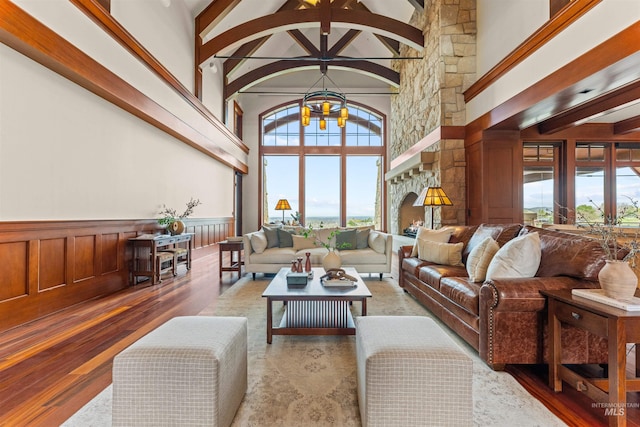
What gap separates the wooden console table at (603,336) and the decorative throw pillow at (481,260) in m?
0.75

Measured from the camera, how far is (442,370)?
1.37m

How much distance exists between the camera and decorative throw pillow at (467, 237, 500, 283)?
271cm

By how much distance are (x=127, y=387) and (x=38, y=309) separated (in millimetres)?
2529

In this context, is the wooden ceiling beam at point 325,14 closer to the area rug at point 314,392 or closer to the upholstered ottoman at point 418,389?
the area rug at point 314,392

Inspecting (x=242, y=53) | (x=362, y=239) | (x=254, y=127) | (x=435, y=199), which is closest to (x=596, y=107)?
(x=435, y=199)

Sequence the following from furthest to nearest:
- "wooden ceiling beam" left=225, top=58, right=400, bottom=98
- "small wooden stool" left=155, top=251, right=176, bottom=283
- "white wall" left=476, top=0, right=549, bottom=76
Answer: "wooden ceiling beam" left=225, top=58, right=400, bottom=98
"small wooden stool" left=155, top=251, right=176, bottom=283
"white wall" left=476, top=0, right=549, bottom=76

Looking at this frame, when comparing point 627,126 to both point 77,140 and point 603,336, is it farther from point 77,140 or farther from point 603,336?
point 77,140

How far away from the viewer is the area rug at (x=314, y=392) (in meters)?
1.60

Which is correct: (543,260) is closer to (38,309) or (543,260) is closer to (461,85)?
(461,85)

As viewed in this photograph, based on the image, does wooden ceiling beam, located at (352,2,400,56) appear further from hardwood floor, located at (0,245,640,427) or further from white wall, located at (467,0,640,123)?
hardwood floor, located at (0,245,640,427)

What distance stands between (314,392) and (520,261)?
1.77 metres

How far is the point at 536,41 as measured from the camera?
3738mm

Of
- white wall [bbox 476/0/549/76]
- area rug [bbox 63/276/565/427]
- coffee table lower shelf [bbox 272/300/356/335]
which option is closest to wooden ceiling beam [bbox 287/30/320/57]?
white wall [bbox 476/0/549/76]

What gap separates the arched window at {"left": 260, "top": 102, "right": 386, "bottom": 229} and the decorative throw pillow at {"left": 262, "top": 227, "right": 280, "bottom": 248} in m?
5.53
